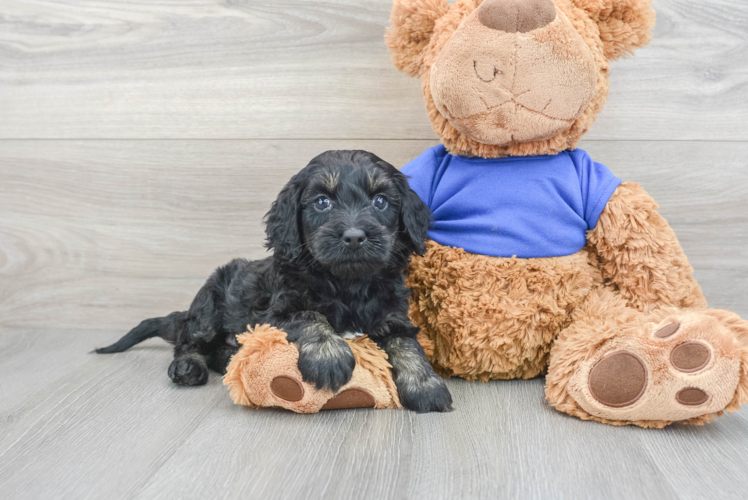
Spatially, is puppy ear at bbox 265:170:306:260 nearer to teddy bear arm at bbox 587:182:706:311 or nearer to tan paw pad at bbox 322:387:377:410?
tan paw pad at bbox 322:387:377:410

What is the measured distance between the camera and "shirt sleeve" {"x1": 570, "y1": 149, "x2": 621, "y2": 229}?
1.79 meters

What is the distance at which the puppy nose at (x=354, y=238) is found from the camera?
151 centimetres

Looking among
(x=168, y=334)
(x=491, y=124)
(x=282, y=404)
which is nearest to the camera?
(x=282, y=404)

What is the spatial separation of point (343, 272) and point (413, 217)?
0.99ft

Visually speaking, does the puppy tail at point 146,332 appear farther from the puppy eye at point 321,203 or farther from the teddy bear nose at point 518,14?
the teddy bear nose at point 518,14

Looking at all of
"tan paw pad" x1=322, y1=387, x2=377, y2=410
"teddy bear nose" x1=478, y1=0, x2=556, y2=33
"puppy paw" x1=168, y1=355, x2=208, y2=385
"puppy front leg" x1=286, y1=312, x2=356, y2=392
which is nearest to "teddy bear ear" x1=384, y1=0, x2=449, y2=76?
"teddy bear nose" x1=478, y1=0, x2=556, y2=33

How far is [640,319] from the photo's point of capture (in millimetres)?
1596

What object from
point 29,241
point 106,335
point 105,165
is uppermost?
point 105,165

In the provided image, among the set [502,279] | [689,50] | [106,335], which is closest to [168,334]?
[106,335]

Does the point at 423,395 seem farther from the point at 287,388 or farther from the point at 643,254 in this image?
the point at 643,254

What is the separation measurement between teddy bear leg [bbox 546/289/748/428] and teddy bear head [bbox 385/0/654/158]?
0.59 metres

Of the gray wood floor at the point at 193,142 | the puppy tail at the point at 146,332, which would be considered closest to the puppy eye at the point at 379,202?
the gray wood floor at the point at 193,142

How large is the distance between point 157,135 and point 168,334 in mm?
849

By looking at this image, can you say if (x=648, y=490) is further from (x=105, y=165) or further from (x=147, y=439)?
(x=105, y=165)
